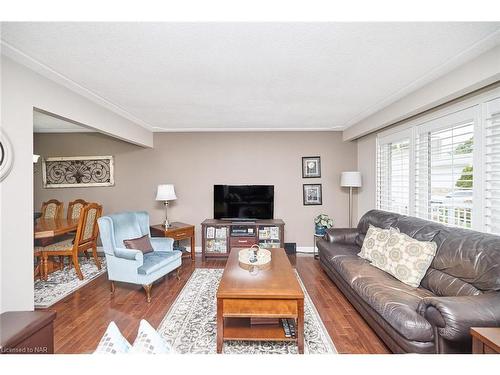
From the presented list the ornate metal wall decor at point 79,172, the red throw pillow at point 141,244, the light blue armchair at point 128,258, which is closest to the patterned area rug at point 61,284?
the light blue armchair at point 128,258

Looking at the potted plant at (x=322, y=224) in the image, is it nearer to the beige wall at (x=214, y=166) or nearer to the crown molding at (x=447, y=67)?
the beige wall at (x=214, y=166)

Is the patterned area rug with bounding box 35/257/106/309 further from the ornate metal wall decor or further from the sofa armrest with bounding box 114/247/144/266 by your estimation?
the ornate metal wall decor

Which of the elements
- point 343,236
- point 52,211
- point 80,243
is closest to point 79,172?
point 52,211

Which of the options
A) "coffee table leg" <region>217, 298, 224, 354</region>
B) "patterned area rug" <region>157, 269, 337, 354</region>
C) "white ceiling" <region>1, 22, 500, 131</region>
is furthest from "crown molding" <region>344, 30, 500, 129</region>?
"coffee table leg" <region>217, 298, 224, 354</region>

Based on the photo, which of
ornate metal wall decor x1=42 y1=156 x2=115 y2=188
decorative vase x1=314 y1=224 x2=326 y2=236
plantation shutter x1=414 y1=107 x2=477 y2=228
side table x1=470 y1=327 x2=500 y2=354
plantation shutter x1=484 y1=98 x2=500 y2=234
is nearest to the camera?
side table x1=470 y1=327 x2=500 y2=354

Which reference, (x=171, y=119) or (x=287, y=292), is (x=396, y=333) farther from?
(x=171, y=119)

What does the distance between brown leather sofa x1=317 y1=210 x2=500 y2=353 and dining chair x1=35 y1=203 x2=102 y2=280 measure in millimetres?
3594

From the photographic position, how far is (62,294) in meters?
2.87

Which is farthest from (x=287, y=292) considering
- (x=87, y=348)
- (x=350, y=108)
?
(x=350, y=108)

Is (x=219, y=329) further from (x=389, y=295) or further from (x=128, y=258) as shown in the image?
(x=128, y=258)

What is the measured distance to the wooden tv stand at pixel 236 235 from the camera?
4172 millimetres

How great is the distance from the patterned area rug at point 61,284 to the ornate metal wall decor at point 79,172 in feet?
5.46

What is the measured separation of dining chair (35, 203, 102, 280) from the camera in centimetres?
326

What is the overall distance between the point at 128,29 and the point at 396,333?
2.81 meters
